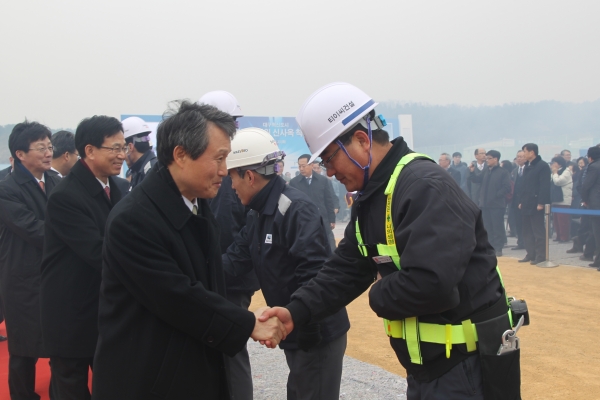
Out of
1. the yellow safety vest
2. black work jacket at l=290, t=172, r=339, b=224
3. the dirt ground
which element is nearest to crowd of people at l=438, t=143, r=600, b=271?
the dirt ground

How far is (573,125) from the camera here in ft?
123

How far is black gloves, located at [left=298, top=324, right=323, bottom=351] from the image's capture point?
308 cm

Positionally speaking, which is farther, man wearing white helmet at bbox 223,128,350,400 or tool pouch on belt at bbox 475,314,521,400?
man wearing white helmet at bbox 223,128,350,400

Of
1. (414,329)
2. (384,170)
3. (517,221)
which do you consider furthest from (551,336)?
(517,221)

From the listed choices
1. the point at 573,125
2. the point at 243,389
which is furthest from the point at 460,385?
the point at 573,125

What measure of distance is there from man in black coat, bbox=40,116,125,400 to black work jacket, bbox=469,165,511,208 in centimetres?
1196

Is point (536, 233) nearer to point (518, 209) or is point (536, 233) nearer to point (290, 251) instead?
point (518, 209)

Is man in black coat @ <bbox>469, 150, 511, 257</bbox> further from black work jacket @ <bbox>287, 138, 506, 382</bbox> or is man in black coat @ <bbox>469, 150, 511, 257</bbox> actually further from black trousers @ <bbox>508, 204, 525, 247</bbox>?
black work jacket @ <bbox>287, 138, 506, 382</bbox>

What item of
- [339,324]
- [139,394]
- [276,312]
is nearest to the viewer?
[139,394]

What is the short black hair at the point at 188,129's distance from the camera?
227 centimetres

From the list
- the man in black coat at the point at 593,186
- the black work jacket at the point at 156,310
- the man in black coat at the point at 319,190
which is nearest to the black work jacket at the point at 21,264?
the black work jacket at the point at 156,310

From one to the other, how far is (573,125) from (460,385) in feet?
131

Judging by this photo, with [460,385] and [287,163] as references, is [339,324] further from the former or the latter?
[287,163]

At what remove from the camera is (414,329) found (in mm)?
2262
